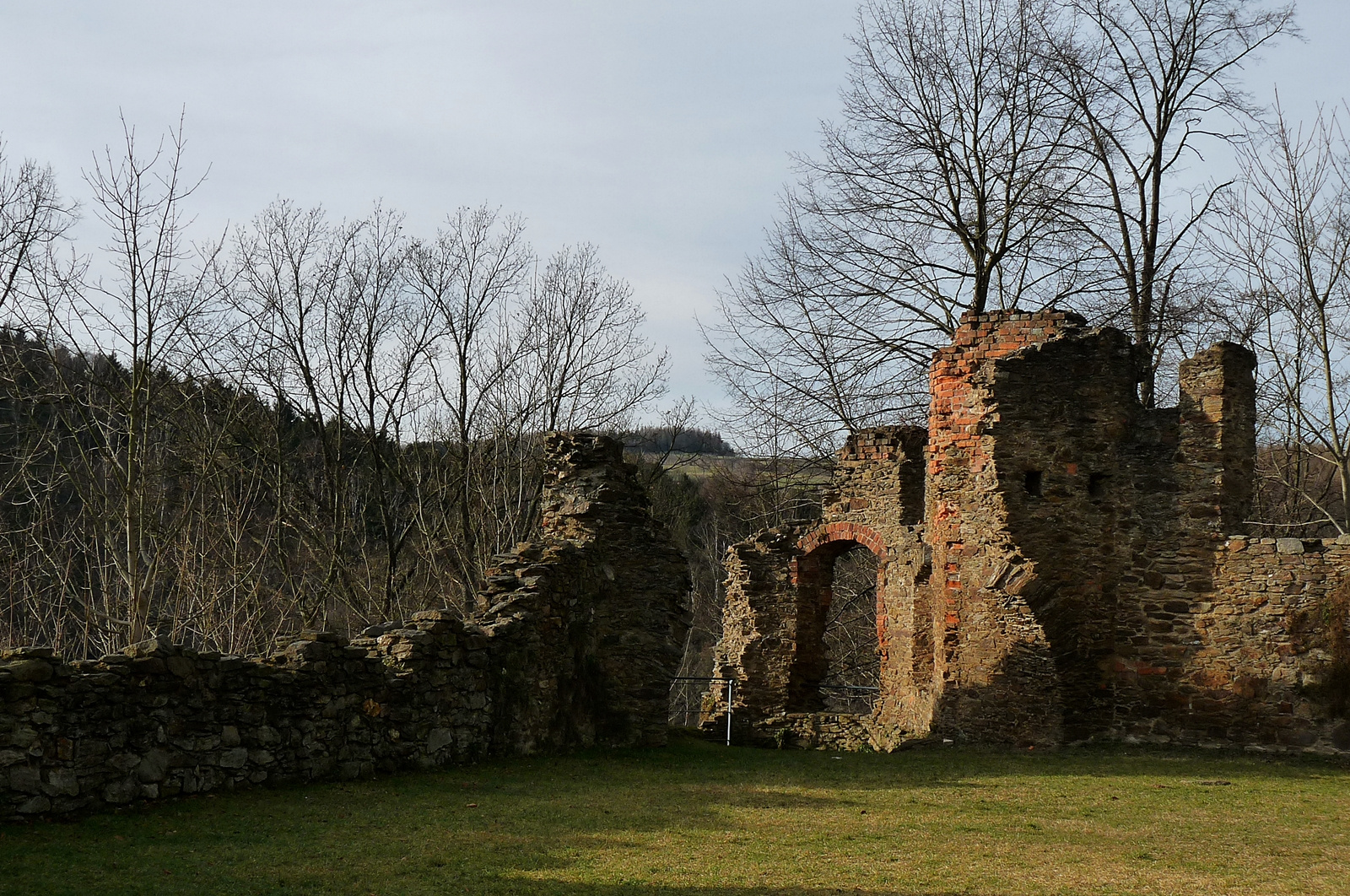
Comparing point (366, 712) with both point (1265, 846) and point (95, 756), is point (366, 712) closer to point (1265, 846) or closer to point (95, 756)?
point (95, 756)

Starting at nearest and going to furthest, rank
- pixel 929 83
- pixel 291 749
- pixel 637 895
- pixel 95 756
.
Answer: pixel 637 895 < pixel 95 756 < pixel 291 749 < pixel 929 83

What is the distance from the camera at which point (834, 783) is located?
1117 centimetres

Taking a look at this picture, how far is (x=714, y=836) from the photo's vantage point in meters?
8.11

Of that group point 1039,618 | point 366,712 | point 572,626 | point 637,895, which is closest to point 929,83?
point 1039,618

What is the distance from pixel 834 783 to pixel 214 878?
6.40m

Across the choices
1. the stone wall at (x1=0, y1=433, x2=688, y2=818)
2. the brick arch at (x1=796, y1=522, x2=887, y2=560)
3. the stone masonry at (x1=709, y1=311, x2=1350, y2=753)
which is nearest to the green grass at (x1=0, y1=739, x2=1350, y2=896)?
the stone wall at (x1=0, y1=433, x2=688, y2=818)

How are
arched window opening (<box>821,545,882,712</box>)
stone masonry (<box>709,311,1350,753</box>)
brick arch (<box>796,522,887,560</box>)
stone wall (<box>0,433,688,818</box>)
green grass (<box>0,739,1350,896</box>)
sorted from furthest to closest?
arched window opening (<box>821,545,882,712</box>) < brick arch (<box>796,522,887,560</box>) < stone masonry (<box>709,311,1350,753</box>) < stone wall (<box>0,433,688,818</box>) < green grass (<box>0,739,1350,896</box>)

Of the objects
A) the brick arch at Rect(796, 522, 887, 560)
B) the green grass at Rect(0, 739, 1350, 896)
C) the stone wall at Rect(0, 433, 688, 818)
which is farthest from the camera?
the brick arch at Rect(796, 522, 887, 560)

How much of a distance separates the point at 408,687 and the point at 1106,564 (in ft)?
29.0

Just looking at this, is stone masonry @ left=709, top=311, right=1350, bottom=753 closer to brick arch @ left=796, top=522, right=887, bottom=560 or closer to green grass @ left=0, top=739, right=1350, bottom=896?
green grass @ left=0, top=739, right=1350, bottom=896

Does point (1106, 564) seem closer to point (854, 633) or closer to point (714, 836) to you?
point (714, 836)

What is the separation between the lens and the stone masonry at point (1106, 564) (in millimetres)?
13367

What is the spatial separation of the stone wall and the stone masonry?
3.80 metres

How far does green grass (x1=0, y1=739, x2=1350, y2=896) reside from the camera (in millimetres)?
6633
